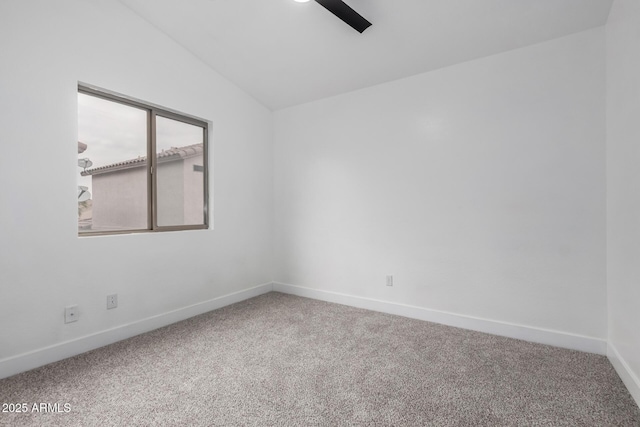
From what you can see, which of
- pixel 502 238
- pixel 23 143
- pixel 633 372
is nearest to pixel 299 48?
pixel 23 143

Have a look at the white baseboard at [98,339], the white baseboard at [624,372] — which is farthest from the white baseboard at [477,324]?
the white baseboard at [98,339]

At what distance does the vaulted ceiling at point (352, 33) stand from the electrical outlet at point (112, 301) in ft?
7.92

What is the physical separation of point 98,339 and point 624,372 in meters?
3.65

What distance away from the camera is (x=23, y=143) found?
84.7 inches

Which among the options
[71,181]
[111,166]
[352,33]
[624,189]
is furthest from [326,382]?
[352,33]

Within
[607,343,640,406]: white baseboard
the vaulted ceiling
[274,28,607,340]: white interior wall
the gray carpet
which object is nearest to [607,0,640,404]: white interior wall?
[607,343,640,406]: white baseboard

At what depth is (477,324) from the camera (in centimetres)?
282

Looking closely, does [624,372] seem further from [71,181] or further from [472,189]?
[71,181]

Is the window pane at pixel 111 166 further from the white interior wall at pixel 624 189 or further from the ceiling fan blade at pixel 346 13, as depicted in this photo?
the white interior wall at pixel 624 189

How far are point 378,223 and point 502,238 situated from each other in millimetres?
1154

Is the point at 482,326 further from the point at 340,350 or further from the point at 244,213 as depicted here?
the point at 244,213

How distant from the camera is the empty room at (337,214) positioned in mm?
1887

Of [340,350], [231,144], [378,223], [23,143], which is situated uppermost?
[231,144]

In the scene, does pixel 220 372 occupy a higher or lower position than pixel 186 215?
lower
